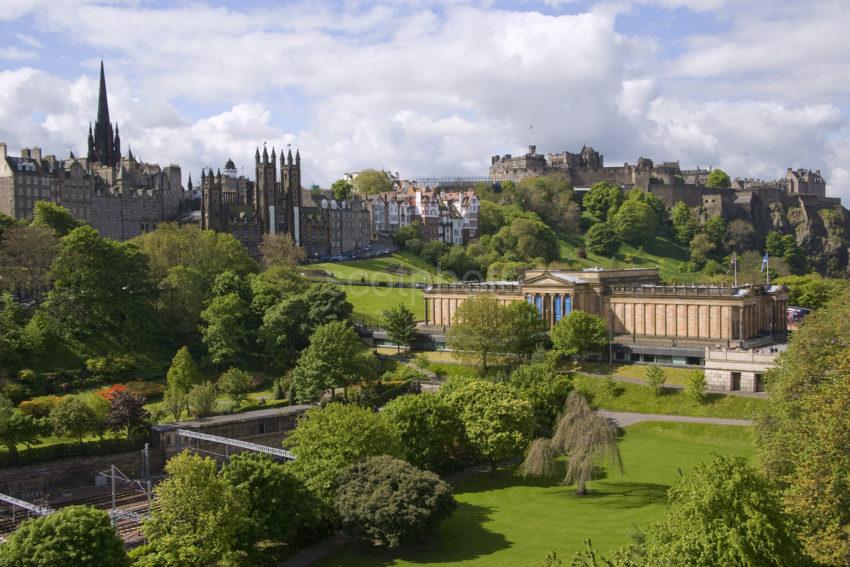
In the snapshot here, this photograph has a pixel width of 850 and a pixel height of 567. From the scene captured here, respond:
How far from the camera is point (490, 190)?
166m

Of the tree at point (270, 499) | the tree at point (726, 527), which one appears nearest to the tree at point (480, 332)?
the tree at point (270, 499)

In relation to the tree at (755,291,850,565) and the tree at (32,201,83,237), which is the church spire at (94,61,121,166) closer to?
the tree at (32,201,83,237)

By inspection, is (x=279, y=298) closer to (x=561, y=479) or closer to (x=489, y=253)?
(x=561, y=479)

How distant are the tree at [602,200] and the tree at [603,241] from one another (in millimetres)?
15278

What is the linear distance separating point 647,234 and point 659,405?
87692 millimetres

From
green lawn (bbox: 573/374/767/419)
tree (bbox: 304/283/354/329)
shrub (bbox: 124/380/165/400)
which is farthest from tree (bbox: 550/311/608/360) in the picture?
shrub (bbox: 124/380/165/400)

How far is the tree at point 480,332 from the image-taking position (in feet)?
230

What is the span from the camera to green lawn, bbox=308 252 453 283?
106 metres

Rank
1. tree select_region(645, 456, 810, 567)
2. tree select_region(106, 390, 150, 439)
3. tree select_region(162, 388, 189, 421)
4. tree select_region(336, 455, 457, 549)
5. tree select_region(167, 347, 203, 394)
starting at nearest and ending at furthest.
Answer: tree select_region(645, 456, 810, 567), tree select_region(336, 455, 457, 549), tree select_region(106, 390, 150, 439), tree select_region(162, 388, 189, 421), tree select_region(167, 347, 203, 394)

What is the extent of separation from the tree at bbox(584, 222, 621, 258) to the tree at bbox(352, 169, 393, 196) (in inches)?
1734

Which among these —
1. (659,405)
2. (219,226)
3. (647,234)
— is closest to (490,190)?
(647,234)

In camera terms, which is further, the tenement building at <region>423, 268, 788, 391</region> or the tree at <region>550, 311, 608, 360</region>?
the tenement building at <region>423, 268, 788, 391</region>

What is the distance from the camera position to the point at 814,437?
3362 centimetres

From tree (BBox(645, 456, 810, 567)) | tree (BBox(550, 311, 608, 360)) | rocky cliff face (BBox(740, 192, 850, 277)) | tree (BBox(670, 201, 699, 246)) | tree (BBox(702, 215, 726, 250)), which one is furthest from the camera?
rocky cliff face (BBox(740, 192, 850, 277))
